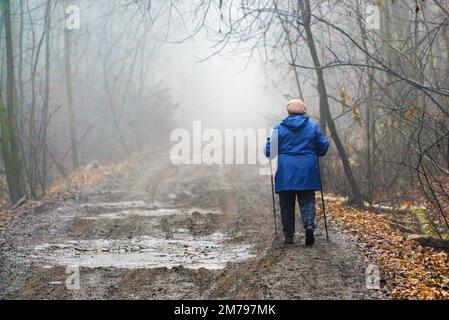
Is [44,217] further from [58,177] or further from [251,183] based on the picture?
[58,177]

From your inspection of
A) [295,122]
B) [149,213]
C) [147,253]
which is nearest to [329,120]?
[295,122]

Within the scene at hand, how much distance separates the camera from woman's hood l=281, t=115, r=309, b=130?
30.3 feet

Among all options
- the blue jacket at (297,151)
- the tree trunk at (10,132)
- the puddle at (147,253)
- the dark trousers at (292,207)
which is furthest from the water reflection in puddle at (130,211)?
the blue jacket at (297,151)

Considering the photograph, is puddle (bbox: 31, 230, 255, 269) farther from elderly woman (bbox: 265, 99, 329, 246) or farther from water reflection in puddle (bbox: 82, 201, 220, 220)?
water reflection in puddle (bbox: 82, 201, 220, 220)

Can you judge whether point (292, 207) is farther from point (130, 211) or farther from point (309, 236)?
point (130, 211)

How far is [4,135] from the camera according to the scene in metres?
15.4

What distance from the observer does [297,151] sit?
9.25m

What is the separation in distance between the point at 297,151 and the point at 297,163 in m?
0.18

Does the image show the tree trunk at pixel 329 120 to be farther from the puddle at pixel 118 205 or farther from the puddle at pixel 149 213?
the puddle at pixel 118 205

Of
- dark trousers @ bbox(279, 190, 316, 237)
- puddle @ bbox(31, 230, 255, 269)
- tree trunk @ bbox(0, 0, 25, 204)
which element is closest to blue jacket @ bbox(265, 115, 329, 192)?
dark trousers @ bbox(279, 190, 316, 237)

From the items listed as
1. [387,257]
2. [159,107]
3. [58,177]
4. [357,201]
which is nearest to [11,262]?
[387,257]

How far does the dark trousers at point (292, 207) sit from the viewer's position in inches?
360

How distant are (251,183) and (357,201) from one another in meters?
5.58

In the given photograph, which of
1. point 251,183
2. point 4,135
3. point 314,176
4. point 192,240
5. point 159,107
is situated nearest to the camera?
point 314,176
